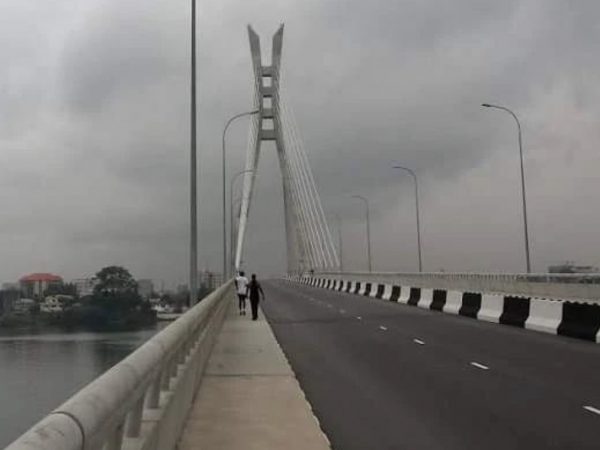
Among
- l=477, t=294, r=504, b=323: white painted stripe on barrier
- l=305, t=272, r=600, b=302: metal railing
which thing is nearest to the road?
l=477, t=294, r=504, b=323: white painted stripe on barrier

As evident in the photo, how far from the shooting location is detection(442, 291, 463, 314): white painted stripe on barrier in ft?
102

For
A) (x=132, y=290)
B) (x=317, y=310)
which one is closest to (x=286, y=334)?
(x=132, y=290)

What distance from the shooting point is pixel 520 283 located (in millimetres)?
39562

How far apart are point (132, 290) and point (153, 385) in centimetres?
798

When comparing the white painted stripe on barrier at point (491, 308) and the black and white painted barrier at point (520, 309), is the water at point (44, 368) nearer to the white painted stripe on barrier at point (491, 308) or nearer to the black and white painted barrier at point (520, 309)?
the black and white painted barrier at point (520, 309)

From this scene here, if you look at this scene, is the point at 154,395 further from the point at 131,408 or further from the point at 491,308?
the point at 491,308

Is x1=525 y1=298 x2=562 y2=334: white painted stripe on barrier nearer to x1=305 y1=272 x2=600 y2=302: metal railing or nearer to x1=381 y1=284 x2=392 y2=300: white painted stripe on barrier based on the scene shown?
x1=305 y1=272 x2=600 y2=302: metal railing

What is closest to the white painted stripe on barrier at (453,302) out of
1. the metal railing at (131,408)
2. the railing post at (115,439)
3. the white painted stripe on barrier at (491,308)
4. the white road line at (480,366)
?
the white painted stripe on barrier at (491,308)

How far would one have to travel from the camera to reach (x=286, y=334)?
2328cm

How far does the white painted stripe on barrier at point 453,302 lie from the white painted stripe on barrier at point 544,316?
7517 mm

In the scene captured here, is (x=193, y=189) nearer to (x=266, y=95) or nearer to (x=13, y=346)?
(x=13, y=346)

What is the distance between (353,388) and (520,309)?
12881mm

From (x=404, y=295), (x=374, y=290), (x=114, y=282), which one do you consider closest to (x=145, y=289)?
(x=114, y=282)

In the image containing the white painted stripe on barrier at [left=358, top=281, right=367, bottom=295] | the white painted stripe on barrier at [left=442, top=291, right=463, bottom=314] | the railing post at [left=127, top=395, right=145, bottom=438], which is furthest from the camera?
the white painted stripe on barrier at [left=358, top=281, right=367, bottom=295]
